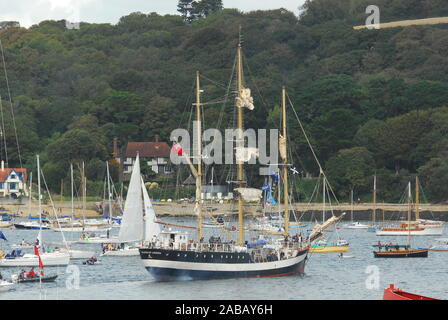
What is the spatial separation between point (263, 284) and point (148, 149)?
93.9 meters

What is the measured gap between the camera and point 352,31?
196 meters

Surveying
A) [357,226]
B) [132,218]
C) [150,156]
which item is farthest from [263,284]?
[150,156]

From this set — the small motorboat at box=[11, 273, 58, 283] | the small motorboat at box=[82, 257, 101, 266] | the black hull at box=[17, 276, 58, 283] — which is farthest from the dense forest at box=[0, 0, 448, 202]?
the small motorboat at box=[11, 273, 58, 283]

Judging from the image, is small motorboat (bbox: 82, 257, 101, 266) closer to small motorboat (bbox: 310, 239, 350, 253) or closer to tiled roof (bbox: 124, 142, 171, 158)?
small motorboat (bbox: 310, 239, 350, 253)

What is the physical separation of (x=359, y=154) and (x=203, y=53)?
248 ft

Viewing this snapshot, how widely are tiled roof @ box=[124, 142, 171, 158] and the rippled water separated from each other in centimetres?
7218

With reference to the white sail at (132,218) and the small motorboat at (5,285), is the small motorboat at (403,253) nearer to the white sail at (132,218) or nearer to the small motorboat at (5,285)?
the white sail at (132,218)

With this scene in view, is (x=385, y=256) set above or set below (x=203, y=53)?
below

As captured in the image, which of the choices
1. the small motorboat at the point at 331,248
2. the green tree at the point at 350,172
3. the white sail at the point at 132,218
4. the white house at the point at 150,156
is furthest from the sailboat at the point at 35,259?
the white house at the point at 150,156

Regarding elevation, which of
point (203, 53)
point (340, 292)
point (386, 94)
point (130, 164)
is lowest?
point (340, 292)

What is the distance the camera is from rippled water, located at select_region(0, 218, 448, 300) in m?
52.3

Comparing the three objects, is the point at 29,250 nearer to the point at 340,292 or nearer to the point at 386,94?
the point at 340,292
